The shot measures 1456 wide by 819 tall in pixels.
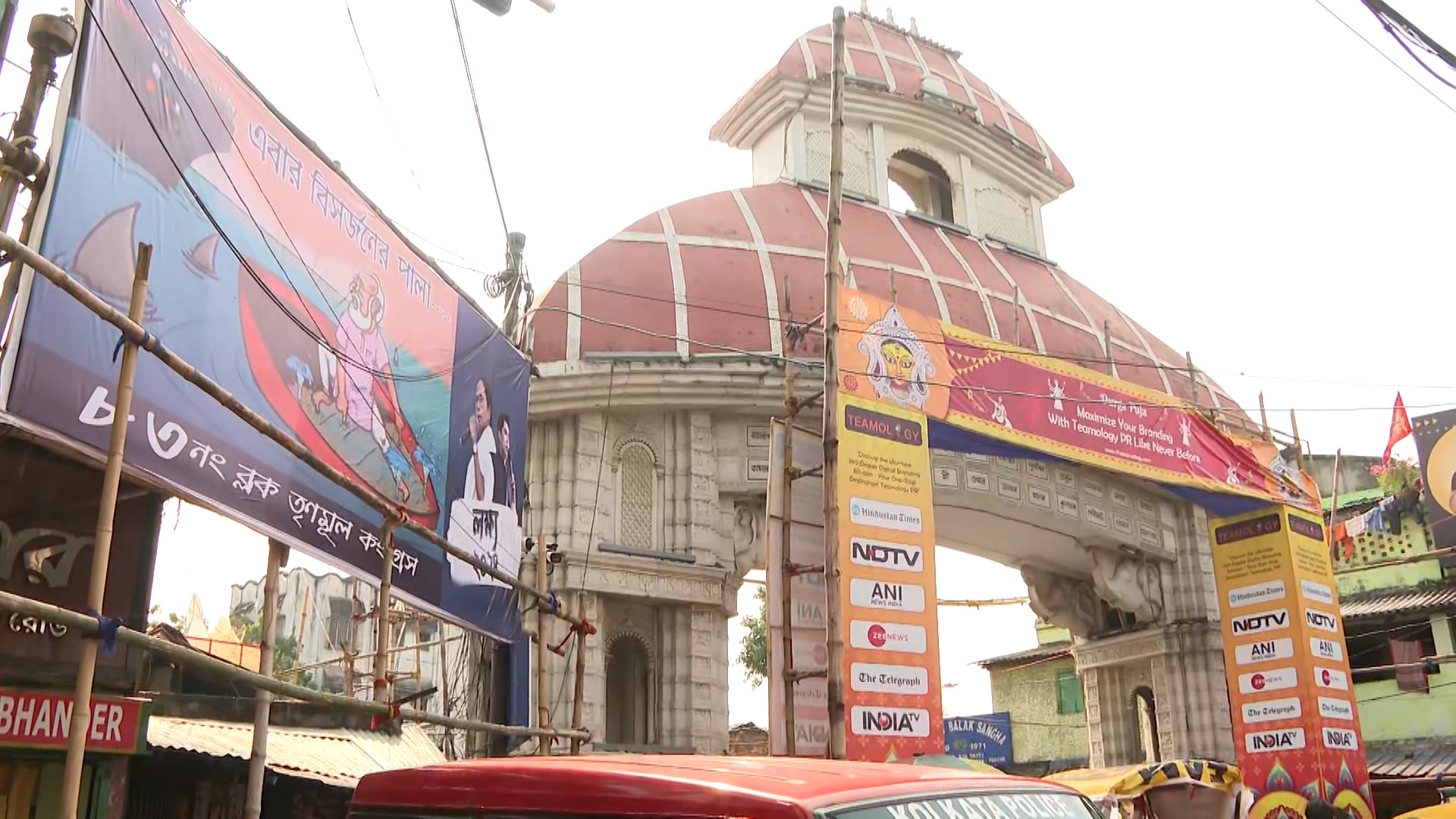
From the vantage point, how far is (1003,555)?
22000 mm

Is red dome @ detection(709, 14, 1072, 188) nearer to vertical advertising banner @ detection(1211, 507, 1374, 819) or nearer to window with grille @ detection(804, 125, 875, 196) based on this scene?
window with grille @ detection(804, 125, 875, 196)

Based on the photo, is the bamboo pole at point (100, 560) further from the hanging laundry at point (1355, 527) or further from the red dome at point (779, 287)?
the hanging laundry at point (1355, 527)

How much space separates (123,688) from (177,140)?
3422 mm

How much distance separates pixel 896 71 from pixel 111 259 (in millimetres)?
19838

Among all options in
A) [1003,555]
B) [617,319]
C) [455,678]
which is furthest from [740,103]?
[455,678]

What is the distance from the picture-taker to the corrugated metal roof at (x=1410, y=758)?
20109 mm

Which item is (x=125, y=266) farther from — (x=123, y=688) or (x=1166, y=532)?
(x=1166, y=532)

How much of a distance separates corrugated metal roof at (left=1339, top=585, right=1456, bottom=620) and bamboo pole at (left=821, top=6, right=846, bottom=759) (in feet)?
41.9

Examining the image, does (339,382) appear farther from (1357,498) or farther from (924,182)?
(1357,498)

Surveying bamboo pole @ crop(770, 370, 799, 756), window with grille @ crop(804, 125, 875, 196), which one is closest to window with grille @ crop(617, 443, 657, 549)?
bamboo pole @ crop(770, 370, 799, 756)

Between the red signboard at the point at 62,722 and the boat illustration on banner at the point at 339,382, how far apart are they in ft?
6.33

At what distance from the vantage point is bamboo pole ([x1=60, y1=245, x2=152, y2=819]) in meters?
4.23

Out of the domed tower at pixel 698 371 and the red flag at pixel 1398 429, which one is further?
the red flag at pixel 1398 429

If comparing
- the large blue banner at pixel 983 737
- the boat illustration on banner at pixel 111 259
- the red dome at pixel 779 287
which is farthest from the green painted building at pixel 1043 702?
the boat illustration on banner at pixel 111 259
